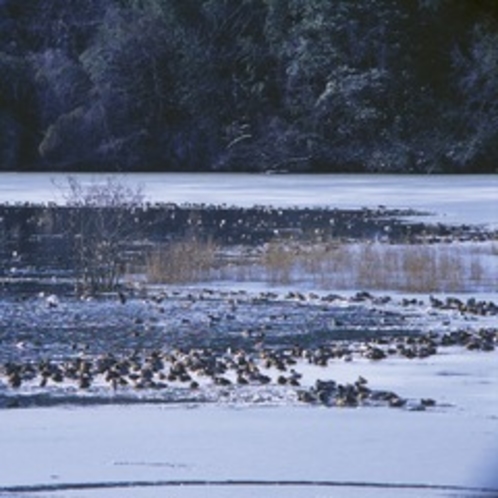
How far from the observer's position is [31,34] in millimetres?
66188

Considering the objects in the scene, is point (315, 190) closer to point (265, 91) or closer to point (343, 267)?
point (265, 91)

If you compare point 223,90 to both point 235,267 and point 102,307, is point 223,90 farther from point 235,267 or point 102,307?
point 102,307

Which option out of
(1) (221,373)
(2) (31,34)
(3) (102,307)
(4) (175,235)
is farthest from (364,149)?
(1) (221,373)

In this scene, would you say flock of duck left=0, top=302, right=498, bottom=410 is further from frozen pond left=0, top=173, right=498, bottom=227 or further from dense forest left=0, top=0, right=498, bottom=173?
dense forest left=0, top=0, right=498, bottom=173

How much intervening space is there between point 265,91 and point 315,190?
16.3m

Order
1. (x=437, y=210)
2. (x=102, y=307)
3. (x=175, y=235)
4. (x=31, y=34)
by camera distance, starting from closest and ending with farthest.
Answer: (x=102, y=307) → (x=175, y=235) → (x=437, y=210) → (x=31, y=34)

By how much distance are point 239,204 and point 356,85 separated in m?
19.7

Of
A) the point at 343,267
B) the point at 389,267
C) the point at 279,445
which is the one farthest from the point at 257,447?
the point at 343,267

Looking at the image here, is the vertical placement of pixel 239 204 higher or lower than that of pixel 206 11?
lower

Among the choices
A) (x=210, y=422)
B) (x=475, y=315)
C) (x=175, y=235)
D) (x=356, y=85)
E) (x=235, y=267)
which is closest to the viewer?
(x=210, y=422)

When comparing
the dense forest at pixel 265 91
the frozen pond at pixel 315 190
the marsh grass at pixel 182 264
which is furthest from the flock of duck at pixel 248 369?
the dense forest at pixel 265 91

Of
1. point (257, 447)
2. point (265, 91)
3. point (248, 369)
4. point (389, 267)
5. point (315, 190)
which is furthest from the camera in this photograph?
point (265, 91)

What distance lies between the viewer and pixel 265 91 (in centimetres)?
6028

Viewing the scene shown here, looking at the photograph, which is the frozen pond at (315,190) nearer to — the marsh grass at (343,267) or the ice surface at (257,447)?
the marsh grass at (343,267)
